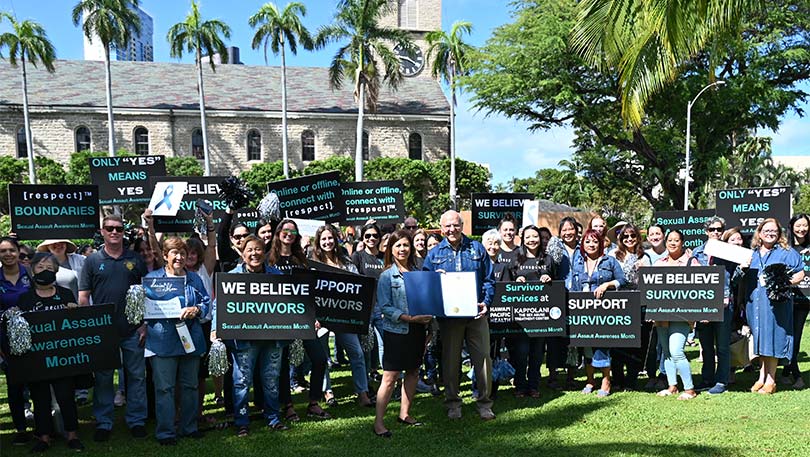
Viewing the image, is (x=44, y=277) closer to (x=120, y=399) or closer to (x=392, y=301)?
(x=120, y=399)

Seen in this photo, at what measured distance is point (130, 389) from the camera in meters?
6.28

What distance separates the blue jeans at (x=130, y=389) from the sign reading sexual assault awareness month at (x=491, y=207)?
572 centimetres

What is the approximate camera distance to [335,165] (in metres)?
42.3

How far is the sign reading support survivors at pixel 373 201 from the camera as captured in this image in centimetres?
1077

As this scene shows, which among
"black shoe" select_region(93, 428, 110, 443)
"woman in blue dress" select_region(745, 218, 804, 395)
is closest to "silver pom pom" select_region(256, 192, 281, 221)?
"black shoe" select_region(93, 428, 110, 443)

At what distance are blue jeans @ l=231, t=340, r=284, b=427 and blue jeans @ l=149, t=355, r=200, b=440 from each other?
0.36 metres

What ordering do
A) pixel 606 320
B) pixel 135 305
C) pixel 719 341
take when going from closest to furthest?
pixel 135 305 → pixel 606 320 → pixel 719 341

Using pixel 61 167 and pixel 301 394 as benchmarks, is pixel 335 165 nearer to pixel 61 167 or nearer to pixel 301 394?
pixel 61 167

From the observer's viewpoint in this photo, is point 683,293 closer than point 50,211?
Yes

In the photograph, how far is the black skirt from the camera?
6.23 m

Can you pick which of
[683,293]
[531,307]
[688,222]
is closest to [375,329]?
[531,307]

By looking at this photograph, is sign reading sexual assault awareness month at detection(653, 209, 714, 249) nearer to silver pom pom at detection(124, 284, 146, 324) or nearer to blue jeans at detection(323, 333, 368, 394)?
blue jeans at detection(323, 333, 368, 394)

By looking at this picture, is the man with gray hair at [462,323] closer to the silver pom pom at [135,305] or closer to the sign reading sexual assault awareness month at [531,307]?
the sign reading sexual assault awareness month at [531,307]

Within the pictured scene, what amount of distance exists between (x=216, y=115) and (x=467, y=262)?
39.2m
